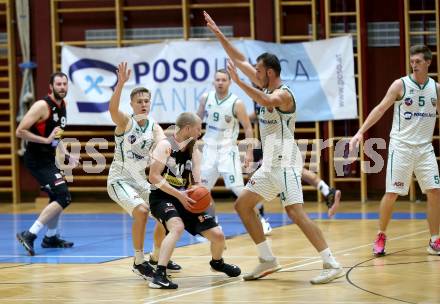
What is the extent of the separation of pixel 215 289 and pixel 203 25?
27.7 ft

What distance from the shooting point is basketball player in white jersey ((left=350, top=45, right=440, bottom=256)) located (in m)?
8.21

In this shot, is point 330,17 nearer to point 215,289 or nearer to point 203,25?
point 203,25

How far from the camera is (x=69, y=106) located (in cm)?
1437

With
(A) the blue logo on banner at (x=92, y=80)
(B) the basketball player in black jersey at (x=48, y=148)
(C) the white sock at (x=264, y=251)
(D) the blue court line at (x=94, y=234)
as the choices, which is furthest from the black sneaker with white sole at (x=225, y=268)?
(A) the blue logo on banner at (x=92, y=80)

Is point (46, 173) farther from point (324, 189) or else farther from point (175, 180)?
point (324, 189)

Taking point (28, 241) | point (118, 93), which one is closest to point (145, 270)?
point (118, 93)

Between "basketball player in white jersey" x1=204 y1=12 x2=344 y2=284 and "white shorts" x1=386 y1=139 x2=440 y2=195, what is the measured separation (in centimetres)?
147

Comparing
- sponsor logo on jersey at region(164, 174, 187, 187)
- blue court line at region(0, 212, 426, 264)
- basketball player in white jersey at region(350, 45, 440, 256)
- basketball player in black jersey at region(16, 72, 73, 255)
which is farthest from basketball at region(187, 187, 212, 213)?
basketball player in black jersey at region(16, 72, 73, 255)

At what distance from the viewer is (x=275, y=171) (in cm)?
714

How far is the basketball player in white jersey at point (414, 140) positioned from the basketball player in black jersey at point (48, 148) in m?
3.52

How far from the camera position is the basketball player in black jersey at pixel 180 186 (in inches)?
275

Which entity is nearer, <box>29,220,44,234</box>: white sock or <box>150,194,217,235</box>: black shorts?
<box>150,194,217,235</box>: black shorts

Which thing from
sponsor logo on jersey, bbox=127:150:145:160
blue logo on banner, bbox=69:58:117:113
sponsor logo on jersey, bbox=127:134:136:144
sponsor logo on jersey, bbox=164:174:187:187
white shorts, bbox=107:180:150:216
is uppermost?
blue logo on banner, bbox=69:58:117:113

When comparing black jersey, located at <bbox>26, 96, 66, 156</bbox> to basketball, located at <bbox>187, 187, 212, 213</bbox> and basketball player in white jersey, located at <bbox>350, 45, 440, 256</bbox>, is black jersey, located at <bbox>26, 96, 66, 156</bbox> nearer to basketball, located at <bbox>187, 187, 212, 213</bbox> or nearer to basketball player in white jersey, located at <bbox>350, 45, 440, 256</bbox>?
basketball, located at <bbox>187, 187, 212, 213</bbox>
